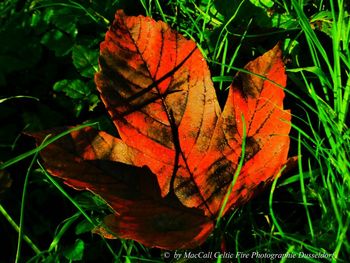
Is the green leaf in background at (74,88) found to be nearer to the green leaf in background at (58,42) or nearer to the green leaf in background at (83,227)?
the green leaf in background at (58,42)

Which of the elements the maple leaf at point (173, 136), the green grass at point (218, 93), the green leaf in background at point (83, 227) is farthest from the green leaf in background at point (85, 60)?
the green leaf in background at point (83, 227)

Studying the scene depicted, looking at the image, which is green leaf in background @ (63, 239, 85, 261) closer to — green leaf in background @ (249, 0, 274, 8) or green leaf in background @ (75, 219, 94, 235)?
green leaf in background @ (75, 219, 94, 235)

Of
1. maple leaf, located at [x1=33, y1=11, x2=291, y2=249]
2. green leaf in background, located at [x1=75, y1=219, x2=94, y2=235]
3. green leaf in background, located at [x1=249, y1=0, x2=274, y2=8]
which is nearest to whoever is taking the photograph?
maple leaf, located at [x1=33, y1=11, x2=291, y2=249]

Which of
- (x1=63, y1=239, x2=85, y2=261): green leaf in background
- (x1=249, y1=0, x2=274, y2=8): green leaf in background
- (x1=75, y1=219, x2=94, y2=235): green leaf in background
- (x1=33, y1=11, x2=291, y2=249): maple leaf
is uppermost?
(x1=249, y1=0, x2=274, y2=8): green leaf in background

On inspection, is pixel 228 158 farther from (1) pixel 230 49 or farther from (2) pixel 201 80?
(1) pixel 230 49

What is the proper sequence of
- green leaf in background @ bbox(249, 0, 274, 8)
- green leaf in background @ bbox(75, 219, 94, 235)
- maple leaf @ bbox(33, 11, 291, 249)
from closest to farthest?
maple leaf @ bbox(33, 11, 291, 249)
green leaf in background @ bbox(75, 219, 94, 235)
green leaf in background @ bbox(249, 0, 274, 8)

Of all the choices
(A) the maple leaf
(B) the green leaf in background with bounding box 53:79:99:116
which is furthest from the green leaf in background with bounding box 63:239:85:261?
(B) the green leaf in background with bounding box 53:79:99:116

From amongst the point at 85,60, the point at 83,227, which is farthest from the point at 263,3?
the point at 83,227

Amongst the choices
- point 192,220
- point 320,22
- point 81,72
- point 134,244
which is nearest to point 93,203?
point 134,244
